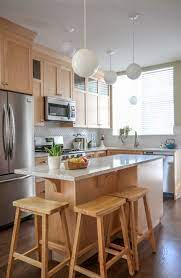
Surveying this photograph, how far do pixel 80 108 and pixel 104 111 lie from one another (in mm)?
961

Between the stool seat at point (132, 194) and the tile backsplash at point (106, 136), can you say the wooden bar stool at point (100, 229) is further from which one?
the tile backsplash at point (106, 136)

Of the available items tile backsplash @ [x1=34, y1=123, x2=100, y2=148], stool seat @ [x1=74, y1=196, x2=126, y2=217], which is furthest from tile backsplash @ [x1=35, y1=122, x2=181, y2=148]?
stool seat @ [x1=74, y1=196, x2=126, y2=217]

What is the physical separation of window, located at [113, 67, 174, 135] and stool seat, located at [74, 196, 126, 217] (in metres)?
3.53

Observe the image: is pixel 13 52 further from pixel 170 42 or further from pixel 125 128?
pixel 125 128

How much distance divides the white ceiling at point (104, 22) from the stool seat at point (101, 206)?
2089 millimetres

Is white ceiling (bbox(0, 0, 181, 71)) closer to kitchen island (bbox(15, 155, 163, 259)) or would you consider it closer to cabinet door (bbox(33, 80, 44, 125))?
cabinet door (bbox(33, 80, 44, 125))

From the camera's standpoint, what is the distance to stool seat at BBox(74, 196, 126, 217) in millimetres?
1852

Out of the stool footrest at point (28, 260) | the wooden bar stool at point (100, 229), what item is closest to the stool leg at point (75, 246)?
the wooden bar stool at point (100, 229)

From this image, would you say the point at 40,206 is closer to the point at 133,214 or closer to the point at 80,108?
the point at 133,214

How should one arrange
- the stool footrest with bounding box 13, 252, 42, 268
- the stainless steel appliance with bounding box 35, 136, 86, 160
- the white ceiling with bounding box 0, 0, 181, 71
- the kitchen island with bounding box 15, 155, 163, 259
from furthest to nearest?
the stainless steel appliance with bounding box 35, 136, 86, 160 < the white ceiling with bounding box 0, 0, 181, 71 < the kitchen island with bounding box 15, 155, 163, 259 < the stool footrest with bounding box 13, 252, 42, 268

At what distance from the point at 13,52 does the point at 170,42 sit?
242 centimetres

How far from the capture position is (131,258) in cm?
215

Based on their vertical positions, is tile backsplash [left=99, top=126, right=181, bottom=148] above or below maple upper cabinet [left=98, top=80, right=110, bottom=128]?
below

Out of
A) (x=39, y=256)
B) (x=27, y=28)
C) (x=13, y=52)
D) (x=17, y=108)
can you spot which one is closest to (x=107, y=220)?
(x=39, y=256)
